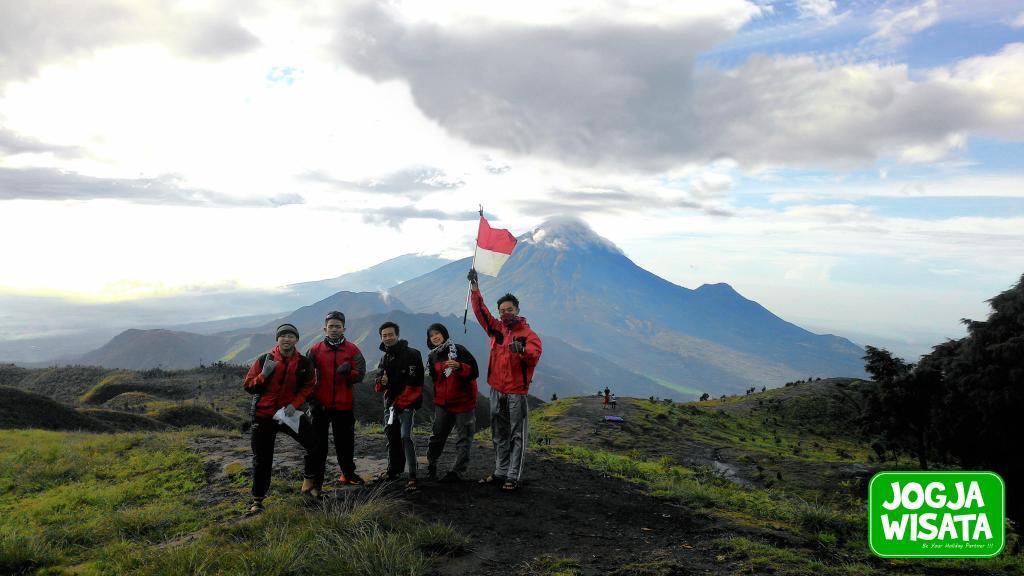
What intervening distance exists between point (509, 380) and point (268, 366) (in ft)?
11.7

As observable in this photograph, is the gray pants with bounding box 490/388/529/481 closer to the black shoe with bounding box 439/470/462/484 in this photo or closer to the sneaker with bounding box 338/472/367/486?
the black shoe with bounding box 439/470/462/484

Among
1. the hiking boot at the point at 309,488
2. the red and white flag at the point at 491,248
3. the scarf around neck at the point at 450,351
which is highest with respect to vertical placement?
the red and white flag at the point at 491,248

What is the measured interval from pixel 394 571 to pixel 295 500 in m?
3.23

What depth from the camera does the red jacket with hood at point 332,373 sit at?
891 centimetres

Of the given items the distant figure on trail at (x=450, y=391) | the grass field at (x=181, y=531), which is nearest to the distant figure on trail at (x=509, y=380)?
the distant figure on trail at (x=450, y=391)

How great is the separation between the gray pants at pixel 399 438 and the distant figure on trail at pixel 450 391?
395 millimetres

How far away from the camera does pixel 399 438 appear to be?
934 centimetres

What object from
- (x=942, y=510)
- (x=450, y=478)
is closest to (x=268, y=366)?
(x=450, y=478)

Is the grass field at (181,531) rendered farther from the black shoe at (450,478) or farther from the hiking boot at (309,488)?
the black shoe at (450,478)

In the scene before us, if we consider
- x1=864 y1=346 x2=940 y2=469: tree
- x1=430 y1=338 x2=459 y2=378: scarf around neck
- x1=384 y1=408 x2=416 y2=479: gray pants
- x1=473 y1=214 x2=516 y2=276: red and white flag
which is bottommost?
x1=864 y1=346 x2=940 y2=469: tree

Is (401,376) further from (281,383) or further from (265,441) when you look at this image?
(265,441)

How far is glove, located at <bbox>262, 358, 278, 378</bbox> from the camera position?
26.8ft

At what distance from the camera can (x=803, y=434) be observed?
36.3 m

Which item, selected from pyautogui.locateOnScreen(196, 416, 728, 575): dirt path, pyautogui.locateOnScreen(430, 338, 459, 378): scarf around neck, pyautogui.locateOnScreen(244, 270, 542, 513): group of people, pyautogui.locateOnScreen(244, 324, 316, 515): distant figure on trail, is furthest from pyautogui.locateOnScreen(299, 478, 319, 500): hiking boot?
pyautogui.locateOnScreen(430, 338, 459, 378): scarf around neck
